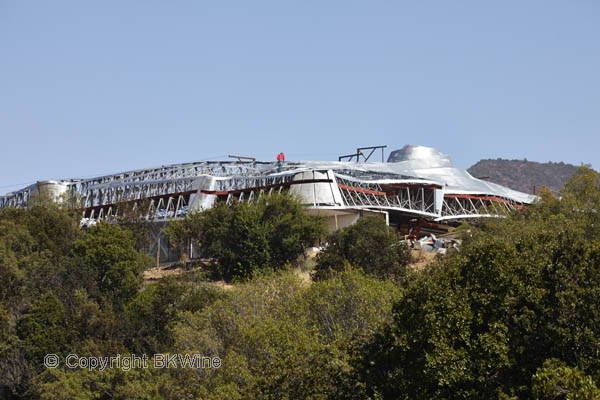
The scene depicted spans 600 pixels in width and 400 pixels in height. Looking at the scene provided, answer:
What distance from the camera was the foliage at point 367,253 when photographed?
171ft

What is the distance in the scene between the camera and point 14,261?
167 feet

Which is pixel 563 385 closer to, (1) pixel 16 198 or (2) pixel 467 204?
(2) pixel 467 204

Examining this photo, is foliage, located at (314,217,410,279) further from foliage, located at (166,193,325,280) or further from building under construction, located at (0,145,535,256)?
building under construction, located at (0,145,535,256)

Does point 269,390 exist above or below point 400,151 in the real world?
below

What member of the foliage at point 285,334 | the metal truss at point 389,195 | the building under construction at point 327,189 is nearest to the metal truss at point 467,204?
the building under construction at point 327,189

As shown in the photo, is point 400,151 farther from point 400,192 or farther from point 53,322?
point 53,322

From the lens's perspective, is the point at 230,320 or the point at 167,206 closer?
the point at 230,320

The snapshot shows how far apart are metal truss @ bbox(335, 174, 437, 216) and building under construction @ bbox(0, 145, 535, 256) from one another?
4.1 inches

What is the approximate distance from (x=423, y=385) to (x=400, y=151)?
75.0m

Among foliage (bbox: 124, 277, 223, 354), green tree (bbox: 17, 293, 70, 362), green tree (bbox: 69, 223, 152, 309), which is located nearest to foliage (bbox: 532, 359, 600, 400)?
foliage (bbox: 124, 277, 223, 354)

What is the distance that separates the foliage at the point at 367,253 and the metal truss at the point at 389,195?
16.7m

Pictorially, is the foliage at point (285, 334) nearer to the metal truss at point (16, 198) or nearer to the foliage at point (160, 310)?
the foliage at point (160, 310)

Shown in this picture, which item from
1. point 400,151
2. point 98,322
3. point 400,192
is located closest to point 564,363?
point 98,322

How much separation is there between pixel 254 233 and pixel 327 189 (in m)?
13.5
